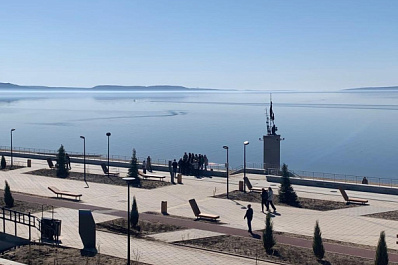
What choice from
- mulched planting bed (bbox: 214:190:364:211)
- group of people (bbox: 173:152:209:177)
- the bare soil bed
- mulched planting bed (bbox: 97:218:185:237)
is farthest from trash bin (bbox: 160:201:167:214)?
group of people (bbox: 173:152:209:177)

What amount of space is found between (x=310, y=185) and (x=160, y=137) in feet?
185

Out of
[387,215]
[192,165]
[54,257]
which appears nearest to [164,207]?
[54,257]

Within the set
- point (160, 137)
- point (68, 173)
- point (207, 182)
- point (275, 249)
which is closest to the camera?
point (275, 249)

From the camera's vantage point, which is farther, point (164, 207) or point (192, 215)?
point (164, 207)

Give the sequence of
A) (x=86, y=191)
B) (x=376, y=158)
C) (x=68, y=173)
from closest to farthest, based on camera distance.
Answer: (x=86, y=191) → (x=68, y=173) → (x=376, y=158)

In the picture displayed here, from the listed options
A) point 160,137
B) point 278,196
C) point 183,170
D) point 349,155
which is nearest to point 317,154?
point 349,155

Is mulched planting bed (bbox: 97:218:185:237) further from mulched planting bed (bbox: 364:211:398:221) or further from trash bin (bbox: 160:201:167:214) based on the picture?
mulched planting bed (bbox: 364:211:398:221)

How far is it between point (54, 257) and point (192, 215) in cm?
700

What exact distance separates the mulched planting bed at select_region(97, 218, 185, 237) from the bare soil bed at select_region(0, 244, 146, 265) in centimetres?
249

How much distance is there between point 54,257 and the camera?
14.9 meters

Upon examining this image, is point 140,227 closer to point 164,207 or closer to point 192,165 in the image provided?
point 164,207

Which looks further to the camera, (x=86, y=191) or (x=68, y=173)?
(x=68, y=173)

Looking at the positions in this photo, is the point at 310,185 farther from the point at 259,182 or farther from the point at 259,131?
the point at 259,131

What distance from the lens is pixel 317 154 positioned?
66.8 metres
